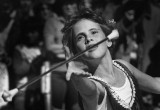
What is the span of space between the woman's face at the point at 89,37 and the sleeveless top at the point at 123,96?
0.13m

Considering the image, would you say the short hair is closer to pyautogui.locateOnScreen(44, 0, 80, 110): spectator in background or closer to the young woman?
the young woman

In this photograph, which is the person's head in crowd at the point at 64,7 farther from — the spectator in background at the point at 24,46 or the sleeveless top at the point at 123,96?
the sleeveless top at the point at 123,96

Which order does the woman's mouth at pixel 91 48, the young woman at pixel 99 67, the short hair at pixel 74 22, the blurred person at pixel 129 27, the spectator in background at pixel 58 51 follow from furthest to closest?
1. the spectator in background at pixel 58 51
2. the blurred person at pixel 129 27
3. the short hair at pixel 74 22
4. the young woman at pixel 99 67
5. the woman's mouth at pixel 91 48

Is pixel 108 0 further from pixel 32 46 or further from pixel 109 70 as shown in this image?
pixel 109 70

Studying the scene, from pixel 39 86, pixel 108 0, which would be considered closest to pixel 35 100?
pixel 39 86

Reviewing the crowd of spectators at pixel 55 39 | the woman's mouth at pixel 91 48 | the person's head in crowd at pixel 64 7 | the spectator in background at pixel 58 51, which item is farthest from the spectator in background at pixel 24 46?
the woman's mouth at pixel 91 48

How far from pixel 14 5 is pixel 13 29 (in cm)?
40

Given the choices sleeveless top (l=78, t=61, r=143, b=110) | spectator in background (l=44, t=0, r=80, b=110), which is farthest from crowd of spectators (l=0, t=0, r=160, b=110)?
sleeveless top (l=78, t=61, r=143, b=110)

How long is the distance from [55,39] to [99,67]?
2.18 metres

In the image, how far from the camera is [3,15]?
17.7 feet

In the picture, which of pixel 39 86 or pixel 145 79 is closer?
pixel 145 79

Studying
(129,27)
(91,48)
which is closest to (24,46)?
(129,27)

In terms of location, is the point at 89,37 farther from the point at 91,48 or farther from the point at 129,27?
the point at 129,27

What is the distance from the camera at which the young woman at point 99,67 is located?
8.53ft
